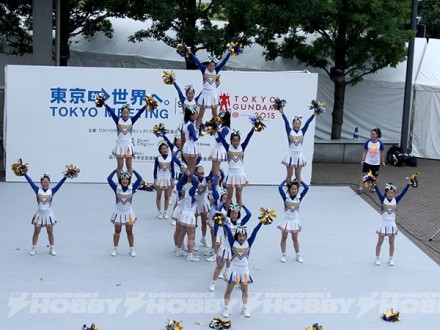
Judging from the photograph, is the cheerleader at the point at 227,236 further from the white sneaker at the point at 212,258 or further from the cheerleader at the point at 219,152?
the cheerleader at the point at 219,152

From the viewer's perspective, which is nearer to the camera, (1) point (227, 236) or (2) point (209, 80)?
(1) point (227, 236)

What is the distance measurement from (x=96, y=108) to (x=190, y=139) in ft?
13.2

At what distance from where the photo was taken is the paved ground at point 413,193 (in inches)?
522

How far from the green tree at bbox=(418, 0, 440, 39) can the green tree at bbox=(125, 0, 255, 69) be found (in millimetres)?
10269

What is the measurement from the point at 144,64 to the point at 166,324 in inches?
481

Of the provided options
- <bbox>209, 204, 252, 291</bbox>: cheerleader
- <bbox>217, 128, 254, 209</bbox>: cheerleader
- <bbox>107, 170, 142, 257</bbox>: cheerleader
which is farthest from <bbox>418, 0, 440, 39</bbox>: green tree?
<bbox>209, 204, 252, 291</bbox>: cheerleader

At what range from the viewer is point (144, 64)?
2042cm

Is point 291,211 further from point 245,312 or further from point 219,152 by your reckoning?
point 245,312

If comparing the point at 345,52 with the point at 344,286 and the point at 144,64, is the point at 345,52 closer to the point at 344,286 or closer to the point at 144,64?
the point at 144,64

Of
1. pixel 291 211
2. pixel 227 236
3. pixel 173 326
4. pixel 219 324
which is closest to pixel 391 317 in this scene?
pixel 219 324

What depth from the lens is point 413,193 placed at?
16188mm

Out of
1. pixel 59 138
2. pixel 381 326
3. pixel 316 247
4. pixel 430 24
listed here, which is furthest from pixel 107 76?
pixel 430 24

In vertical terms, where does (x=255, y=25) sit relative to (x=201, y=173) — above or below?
above

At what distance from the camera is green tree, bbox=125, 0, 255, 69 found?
17.2 meters
